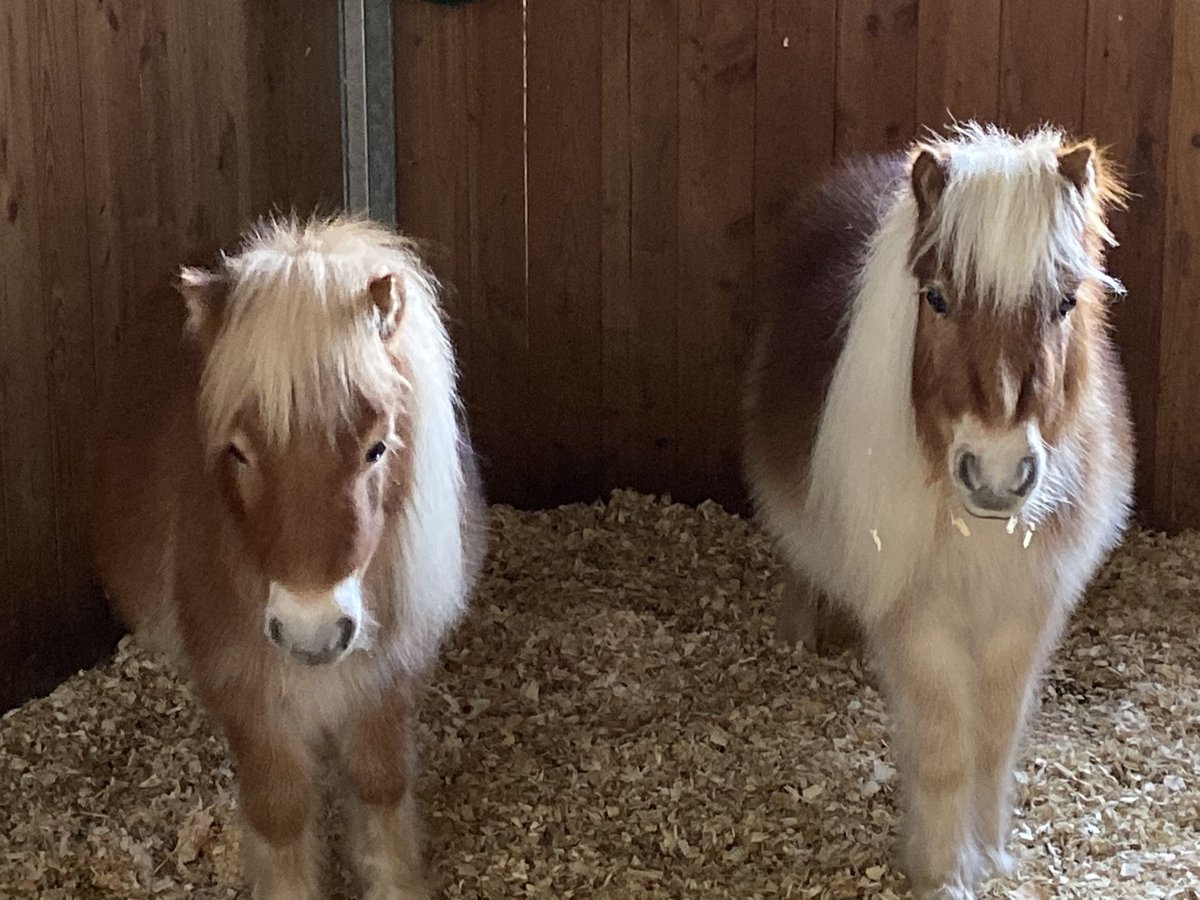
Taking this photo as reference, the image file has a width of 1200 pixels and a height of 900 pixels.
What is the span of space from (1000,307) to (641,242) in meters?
1.89

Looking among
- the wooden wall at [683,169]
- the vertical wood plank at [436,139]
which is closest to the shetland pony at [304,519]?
the wooden wall at [683,169]

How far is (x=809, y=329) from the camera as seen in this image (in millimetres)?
2582

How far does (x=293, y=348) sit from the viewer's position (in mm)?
1754

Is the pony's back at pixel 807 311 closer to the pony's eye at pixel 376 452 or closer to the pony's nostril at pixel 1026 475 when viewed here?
the pony's nostril at pixel 1026 475

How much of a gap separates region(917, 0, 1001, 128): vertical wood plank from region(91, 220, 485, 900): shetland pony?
1727 millimetres

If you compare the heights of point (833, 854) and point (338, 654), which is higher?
point (338, 654)

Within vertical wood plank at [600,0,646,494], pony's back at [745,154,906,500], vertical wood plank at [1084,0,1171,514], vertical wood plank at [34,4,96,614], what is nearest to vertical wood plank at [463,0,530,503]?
vertical wood plank at [600,0,646,494]

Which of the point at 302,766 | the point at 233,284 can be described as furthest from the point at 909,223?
the point at 302,766

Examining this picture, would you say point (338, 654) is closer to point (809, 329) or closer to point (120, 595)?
point (120, 595)

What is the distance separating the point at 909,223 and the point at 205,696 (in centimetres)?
123

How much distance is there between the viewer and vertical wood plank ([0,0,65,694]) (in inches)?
103

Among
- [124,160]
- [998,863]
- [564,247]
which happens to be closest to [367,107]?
[564,247]

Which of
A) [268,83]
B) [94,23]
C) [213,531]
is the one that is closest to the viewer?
[213,531]

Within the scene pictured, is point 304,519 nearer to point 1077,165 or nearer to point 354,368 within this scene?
point 354,368
